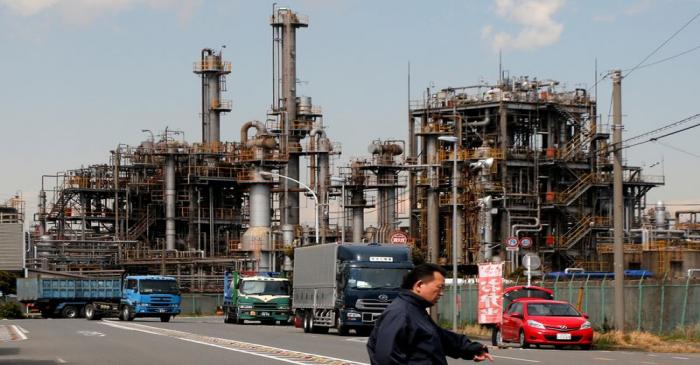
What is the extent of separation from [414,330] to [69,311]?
6913 cm

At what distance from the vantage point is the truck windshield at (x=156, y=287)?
201 feet

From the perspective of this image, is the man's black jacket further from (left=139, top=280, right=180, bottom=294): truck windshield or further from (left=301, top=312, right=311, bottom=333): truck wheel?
(left=139, top=280, right=180, bottom=294): truck windshield

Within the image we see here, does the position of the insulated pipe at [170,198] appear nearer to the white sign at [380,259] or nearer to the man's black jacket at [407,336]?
the white sign at [380,259]

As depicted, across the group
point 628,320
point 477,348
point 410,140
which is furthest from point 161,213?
point 477,348

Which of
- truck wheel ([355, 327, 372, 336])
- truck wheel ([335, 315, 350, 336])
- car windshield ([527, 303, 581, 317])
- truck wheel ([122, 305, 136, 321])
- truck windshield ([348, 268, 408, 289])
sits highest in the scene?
truck windshield ([348, 268, 408, 289])

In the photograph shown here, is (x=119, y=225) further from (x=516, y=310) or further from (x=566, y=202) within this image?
(x=516, y=310)

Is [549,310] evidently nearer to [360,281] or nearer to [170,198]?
[360,281]

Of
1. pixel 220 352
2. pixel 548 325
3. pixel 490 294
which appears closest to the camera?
pixel 220 352

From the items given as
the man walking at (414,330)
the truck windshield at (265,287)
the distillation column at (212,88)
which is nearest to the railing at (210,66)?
the distillation column at (212,88)

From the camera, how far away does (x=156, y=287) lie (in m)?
61.4

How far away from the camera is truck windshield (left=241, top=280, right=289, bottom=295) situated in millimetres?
57938

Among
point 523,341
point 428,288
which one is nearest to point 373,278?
point 523,341

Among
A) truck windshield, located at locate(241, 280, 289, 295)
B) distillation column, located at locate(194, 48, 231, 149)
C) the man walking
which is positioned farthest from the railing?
the man walking

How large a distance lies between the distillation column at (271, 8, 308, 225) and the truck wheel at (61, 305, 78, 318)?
2006 cm
